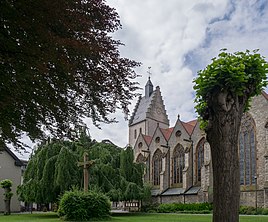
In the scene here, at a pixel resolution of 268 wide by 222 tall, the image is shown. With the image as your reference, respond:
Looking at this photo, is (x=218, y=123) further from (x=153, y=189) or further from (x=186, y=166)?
(x=153, y=189)

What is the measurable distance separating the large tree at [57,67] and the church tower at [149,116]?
186 feet

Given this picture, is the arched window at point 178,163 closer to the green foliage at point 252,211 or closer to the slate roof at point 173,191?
the slate roof at point 173,191

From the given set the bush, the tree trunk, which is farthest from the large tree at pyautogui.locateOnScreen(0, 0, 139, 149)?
the bush

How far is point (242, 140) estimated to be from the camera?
→ 3784 cm

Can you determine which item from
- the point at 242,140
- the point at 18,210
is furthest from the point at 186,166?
Answer: the point at 18,210

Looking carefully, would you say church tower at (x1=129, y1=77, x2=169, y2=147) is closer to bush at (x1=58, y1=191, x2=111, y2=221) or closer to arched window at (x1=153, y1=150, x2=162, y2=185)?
arched window at (x1=153, y1=150, x2=162, y2=185)

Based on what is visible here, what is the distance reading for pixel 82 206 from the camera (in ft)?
59.8

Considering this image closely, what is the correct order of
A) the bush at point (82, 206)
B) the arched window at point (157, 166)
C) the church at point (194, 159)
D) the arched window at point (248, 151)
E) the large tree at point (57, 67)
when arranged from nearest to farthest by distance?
the large tree at point (57, 67), the bush at point (82, 206), the church at point (194, 159), the arched window at point (248, 151), the arched window at point (157, 166)

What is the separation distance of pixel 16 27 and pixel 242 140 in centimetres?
3677

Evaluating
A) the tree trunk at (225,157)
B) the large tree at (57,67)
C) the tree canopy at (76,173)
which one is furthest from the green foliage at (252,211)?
the large tree at (57,67)

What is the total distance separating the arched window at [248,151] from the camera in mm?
36500

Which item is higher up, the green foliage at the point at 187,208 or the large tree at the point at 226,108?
the large tree at the point at 226,108

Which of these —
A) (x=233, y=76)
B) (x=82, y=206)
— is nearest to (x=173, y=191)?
(x=82, y=206)

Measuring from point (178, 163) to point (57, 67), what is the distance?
4367 centimetres
